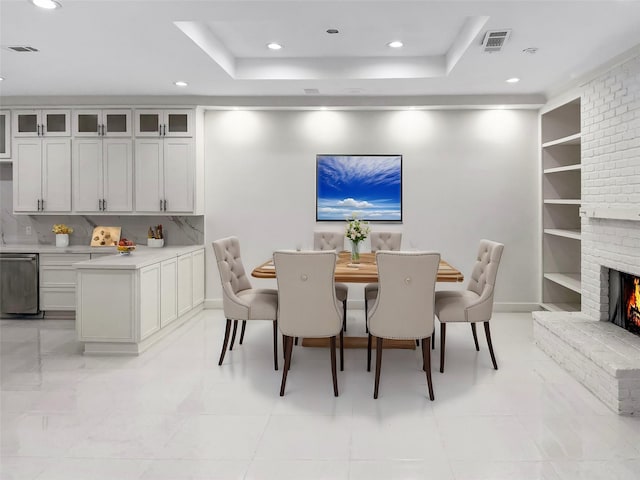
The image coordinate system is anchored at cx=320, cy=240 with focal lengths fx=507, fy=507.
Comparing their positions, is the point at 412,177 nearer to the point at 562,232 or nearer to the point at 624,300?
the point at 562,232

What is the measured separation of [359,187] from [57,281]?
3.63 meters

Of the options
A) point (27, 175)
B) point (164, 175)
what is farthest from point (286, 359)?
point (27, 175)

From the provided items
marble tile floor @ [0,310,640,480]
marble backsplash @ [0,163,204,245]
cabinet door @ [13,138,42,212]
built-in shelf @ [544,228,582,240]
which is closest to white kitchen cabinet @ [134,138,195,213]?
marble backsplash @ [0,163,204,245]

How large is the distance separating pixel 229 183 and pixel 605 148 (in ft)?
13.4

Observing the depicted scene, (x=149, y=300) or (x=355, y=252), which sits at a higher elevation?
(x=355, y=252)

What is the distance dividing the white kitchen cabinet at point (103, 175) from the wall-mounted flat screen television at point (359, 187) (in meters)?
2.27

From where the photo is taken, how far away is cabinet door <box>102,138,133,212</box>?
19.6 feet

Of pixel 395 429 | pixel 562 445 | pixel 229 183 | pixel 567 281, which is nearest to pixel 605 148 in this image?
pixel 567 281

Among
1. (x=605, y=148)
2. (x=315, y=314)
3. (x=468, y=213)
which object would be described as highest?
(x=605, y=148)

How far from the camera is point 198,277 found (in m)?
6.14

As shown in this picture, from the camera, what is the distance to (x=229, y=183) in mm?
6336

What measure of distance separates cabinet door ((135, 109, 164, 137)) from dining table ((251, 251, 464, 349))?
2570mm

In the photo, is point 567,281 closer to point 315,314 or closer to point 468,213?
point 468,213

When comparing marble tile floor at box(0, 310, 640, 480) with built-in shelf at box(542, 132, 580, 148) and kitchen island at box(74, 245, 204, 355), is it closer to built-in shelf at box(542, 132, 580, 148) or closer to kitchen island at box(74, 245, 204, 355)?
kitchen island at box(74, 245, 204, 355)
